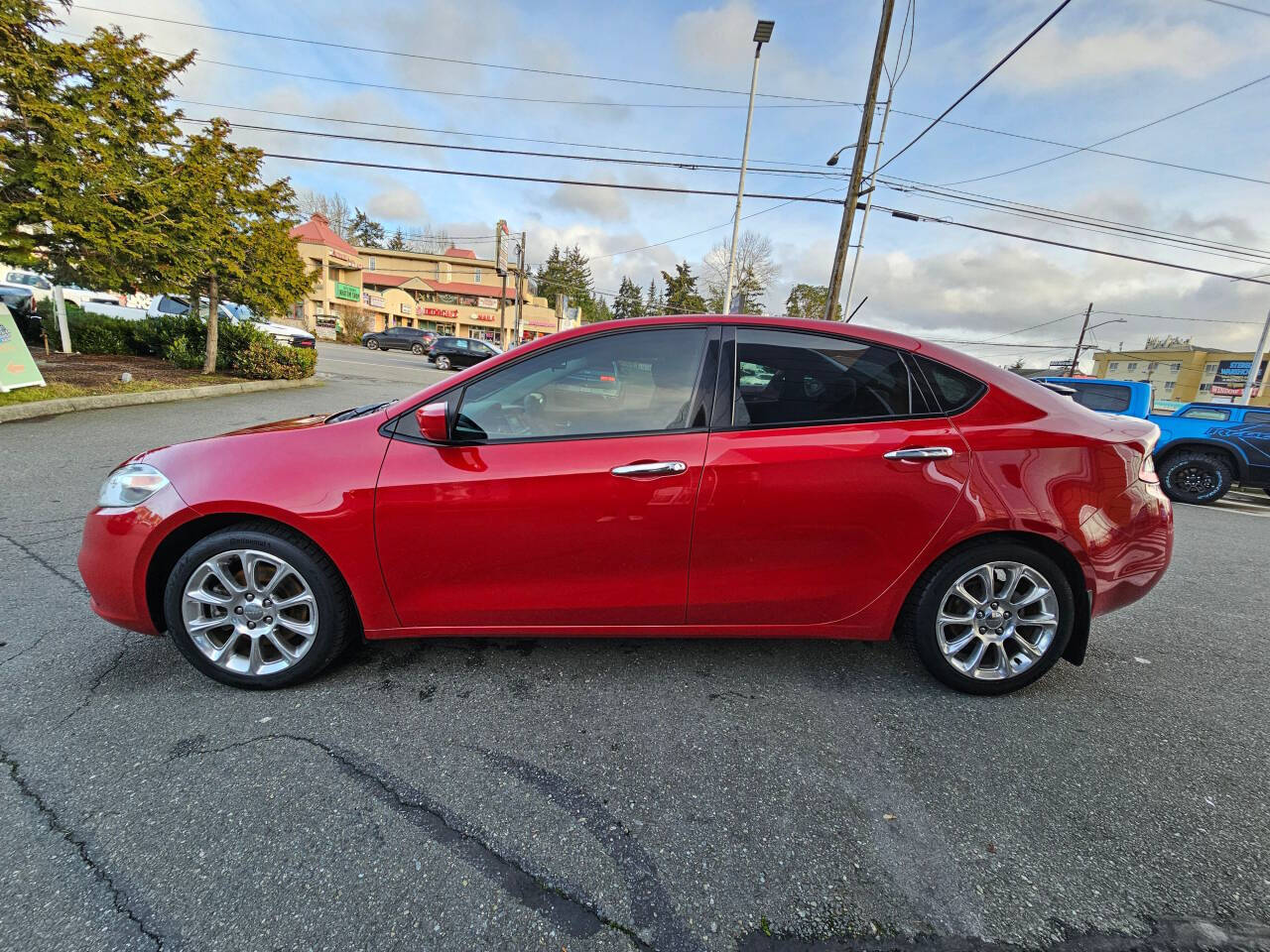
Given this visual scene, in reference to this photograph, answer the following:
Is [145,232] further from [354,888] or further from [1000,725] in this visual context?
[1000,725]

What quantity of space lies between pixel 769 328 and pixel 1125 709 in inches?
94.8

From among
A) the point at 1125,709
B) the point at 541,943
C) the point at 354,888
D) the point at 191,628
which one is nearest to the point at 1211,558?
the point at 1125,709

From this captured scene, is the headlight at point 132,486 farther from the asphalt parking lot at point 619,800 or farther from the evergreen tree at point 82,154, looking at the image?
the evergreen tree at point 82,154

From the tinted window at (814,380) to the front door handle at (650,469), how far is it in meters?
0.34

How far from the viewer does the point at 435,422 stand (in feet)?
7.06

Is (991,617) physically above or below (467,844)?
above

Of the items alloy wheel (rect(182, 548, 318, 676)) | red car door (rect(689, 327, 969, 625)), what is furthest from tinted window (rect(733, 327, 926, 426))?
alloy wheel (rect(182, 548, 318, 676))

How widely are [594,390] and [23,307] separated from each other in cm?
2010

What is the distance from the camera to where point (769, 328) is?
243cm

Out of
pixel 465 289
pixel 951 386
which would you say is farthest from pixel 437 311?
pixel 951 386

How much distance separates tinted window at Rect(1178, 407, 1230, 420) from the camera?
26.2 ft

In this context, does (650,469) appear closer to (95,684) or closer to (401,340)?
(95,684)

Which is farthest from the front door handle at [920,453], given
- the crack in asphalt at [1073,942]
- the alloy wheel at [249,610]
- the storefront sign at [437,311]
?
the storefront sign at [437,311]

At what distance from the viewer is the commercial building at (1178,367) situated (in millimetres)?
48438
